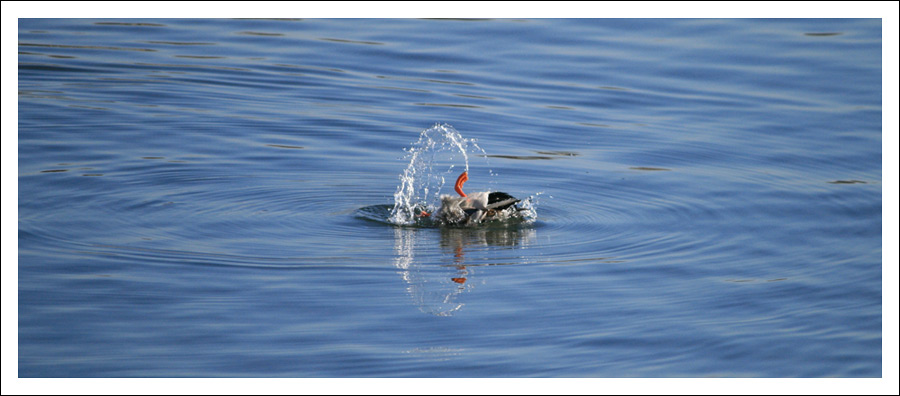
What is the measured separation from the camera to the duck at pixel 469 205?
891 cm

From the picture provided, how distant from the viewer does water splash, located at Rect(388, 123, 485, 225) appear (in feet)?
30.7

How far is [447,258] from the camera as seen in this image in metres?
8.12

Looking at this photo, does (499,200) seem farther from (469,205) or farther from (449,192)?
(449,192)

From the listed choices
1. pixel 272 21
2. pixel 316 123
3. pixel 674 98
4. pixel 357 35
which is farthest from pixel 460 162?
pixel 272 21

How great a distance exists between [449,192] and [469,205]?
69.8 inches

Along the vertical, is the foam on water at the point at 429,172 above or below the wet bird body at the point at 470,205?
above

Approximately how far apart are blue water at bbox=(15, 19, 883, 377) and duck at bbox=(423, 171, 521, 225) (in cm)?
21

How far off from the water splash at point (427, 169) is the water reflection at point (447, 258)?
1.54 ft

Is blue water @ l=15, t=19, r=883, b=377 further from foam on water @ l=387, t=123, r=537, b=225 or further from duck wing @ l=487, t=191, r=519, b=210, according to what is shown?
A: duck wing @ l=487, t=191, r=519, b=210

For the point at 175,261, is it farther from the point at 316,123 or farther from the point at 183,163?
the point at 316,123

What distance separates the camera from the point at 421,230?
8.92m

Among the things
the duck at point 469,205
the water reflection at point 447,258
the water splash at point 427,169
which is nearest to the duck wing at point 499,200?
the duck at point 469,205

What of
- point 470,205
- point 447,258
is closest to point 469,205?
point 470,205

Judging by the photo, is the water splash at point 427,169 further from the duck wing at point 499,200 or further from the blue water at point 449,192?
the duck wing at point 499,200
